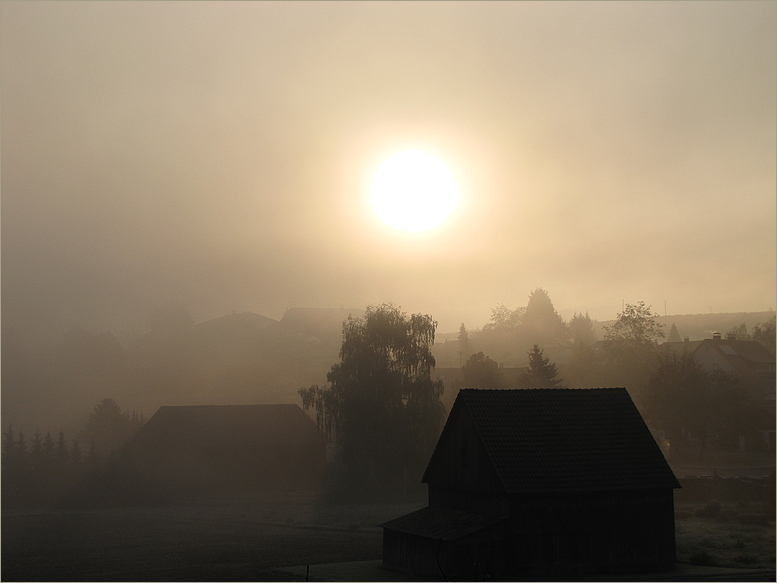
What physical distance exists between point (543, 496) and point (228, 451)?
52.7 m

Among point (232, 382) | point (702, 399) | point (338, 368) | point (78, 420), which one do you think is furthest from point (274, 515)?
point (232, 382)

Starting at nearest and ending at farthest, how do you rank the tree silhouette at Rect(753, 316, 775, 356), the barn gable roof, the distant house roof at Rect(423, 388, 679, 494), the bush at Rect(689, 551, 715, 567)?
the distant house roof at Rect(423, 388, 679, 494), the bush at Rect(689, 551, 715, 567), the barn gable roof, the tree silhouette at Rect(753, 316, 775, 356)

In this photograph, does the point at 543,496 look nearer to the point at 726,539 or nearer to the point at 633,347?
the point at 726,539

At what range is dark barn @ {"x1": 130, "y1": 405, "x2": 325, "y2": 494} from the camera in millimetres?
76812

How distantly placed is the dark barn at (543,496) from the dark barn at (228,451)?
44185 mm

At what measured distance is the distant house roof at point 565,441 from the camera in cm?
Answer: 3241

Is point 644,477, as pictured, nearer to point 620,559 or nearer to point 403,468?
point 620,559

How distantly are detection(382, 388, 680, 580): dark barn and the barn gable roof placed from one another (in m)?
46.6

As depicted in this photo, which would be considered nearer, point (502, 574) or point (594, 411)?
point (502, 574)

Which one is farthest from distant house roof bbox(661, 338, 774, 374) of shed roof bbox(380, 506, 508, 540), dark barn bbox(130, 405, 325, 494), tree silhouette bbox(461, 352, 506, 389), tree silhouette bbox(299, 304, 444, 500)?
shed roof bbox(380, 506, 508, 540)

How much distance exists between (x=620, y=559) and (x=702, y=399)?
51083mm

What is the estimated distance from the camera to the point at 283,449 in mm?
79562

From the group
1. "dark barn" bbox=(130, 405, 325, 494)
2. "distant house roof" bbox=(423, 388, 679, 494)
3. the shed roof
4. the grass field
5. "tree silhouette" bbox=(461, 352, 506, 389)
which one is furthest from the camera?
"tree silhouette" bbox=(461, 352, 506, 389)

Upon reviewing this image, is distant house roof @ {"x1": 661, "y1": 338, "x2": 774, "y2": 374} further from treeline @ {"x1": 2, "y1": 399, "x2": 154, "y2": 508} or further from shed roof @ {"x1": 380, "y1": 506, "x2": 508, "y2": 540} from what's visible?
shed roof @ {"x1": 380, "y1": 506, "x2": 508, "y2": 540}
